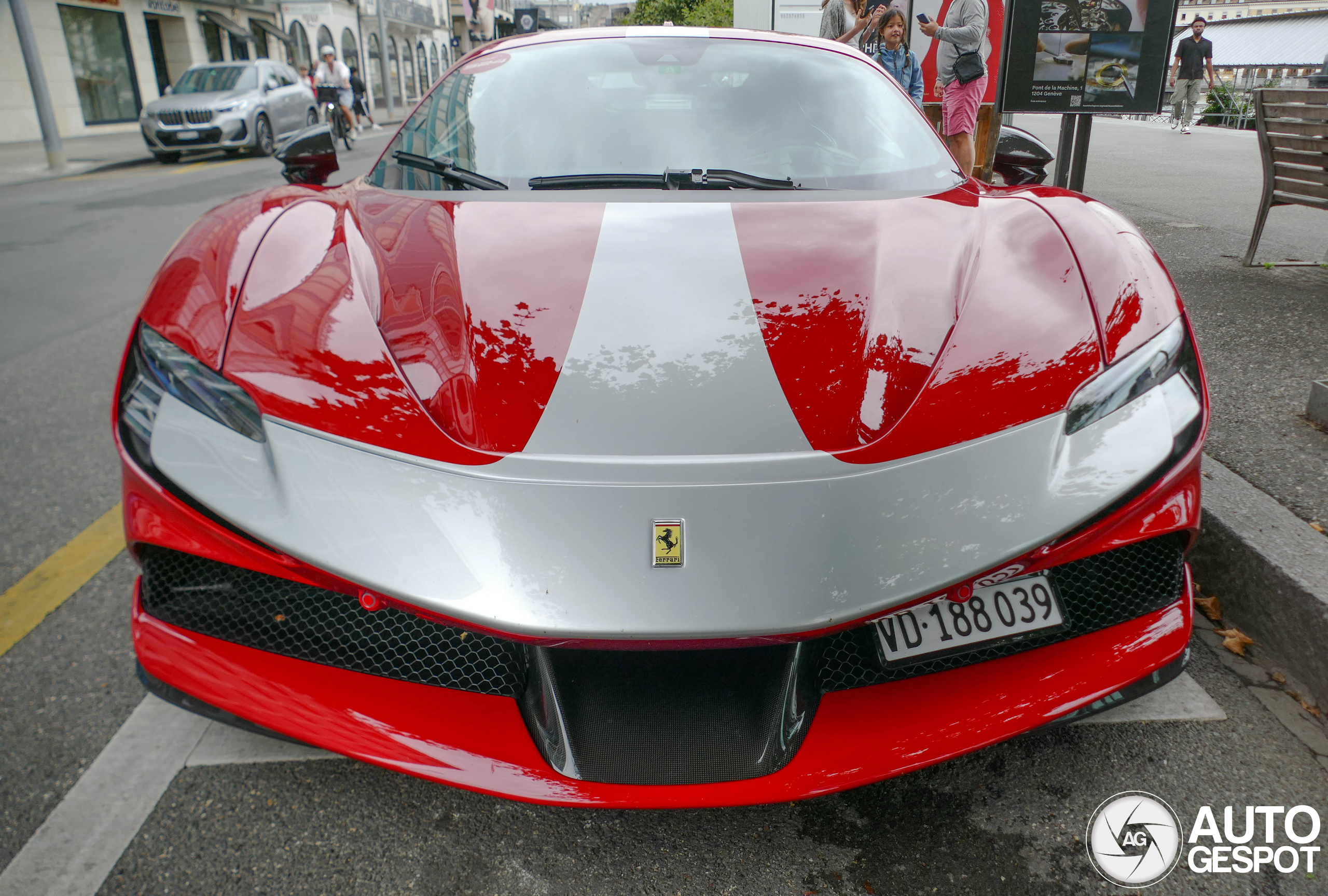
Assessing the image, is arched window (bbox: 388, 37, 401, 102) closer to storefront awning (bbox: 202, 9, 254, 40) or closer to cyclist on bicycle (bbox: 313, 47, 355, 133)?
storefront awning (bbox: 202, 9, 254, 40)

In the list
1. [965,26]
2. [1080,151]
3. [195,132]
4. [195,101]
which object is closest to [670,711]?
[1080,151]

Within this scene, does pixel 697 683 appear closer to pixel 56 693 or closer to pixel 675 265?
pixel 675 265

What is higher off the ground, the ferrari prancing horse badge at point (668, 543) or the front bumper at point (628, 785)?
the ferrari prancing horse badge at point (668, 543)

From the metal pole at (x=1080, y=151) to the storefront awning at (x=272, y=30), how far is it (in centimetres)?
3026

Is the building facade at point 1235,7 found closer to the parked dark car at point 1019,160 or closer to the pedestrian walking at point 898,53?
the pedestrian walking at point 898,53

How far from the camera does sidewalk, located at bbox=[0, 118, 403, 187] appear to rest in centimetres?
1278

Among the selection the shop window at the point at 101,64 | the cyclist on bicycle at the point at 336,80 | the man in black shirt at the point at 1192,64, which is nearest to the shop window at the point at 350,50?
the shop window at the point at 101,64

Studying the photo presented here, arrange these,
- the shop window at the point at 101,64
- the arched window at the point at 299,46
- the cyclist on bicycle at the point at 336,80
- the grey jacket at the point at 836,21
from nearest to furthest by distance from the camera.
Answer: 1. the grey jacket at the point at 836,21
2. the cyclist on bicycle at the point at 336,80
3. the shop window at the point at 101,64
4. the arched window at the point at 299,46

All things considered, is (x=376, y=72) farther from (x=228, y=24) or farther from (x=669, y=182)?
(x=669, y=182)

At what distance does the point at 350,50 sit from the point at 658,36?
125 ft

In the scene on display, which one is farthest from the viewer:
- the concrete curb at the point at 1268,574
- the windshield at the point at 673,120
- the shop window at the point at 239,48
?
the shop window at the point at 239,48

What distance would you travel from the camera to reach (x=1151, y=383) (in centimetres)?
141

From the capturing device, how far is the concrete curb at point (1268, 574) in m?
1.76

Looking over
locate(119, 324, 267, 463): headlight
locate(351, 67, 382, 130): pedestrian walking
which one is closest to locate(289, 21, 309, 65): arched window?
locate(351, 67, 382, 130): pedestrian walking
